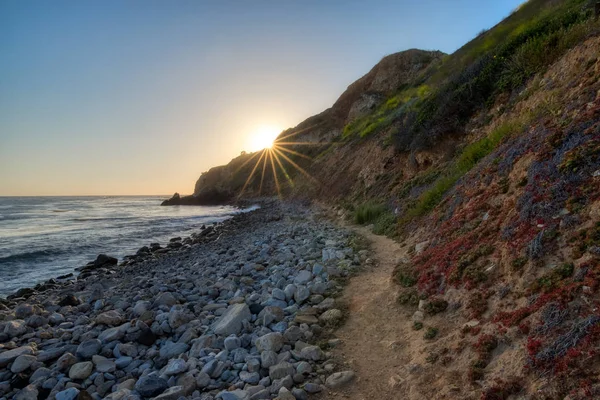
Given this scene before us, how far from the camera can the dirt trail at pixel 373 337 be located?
442cm

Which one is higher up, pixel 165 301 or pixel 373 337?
pixel 165 301

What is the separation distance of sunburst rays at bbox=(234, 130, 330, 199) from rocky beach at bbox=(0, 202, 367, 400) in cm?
3607

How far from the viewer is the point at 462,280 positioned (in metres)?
5.50

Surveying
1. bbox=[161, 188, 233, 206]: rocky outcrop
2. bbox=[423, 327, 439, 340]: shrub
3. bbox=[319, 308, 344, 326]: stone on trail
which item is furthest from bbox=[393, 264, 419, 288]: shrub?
bbox=[161, 188, 233, 206]: rocky outcrop

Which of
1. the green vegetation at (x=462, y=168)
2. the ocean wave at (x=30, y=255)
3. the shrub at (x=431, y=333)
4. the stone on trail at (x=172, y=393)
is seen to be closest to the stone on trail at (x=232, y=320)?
the stone on trail at (x=172, y=393)

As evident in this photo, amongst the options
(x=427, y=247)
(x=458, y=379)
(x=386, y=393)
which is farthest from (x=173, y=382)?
(x=427, y=247)

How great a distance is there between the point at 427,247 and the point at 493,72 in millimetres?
8569

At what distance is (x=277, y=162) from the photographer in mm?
57656

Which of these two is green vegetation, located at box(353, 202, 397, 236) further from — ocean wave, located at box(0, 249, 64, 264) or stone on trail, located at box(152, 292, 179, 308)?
ocean wave, located at box(0, 249, 64, 264)

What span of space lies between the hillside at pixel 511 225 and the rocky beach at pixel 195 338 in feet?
5.31

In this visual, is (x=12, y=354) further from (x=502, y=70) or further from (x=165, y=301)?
(x=502, y=70)

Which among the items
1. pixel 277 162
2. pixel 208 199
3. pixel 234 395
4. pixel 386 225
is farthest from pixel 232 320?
pixel 208 199

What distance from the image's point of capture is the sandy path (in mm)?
4426

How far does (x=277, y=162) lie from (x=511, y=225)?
5317cm
